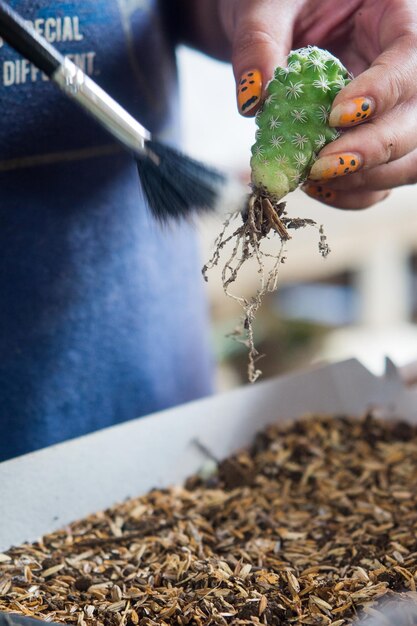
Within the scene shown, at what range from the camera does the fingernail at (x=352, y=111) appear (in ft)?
1.66

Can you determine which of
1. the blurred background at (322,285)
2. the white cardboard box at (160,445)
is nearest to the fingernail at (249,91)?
the white cardboard box at (160,445)

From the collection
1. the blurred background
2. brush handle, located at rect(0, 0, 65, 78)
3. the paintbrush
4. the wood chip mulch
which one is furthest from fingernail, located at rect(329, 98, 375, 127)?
the blurred background

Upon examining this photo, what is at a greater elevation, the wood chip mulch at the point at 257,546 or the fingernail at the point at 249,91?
the fingernail at the point at 249,91

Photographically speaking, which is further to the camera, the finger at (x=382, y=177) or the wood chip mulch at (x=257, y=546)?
the finger at (x=382, y=177)

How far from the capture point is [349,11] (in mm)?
667

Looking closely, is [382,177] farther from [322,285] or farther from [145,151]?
[322,285]

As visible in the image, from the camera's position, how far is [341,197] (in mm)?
673

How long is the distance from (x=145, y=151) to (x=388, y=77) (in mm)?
208

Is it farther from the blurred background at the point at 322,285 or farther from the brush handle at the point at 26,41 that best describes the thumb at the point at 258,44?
the blurred background at the point at 322,285

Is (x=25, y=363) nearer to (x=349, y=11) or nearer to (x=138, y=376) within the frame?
(x=138, y=376)

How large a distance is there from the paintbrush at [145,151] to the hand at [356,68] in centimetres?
10

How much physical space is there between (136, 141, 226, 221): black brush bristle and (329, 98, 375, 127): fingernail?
0.17 meters

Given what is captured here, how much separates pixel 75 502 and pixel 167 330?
0.81ft

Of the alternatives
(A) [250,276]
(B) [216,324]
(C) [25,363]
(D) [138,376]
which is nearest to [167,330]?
(D) [138,376]
